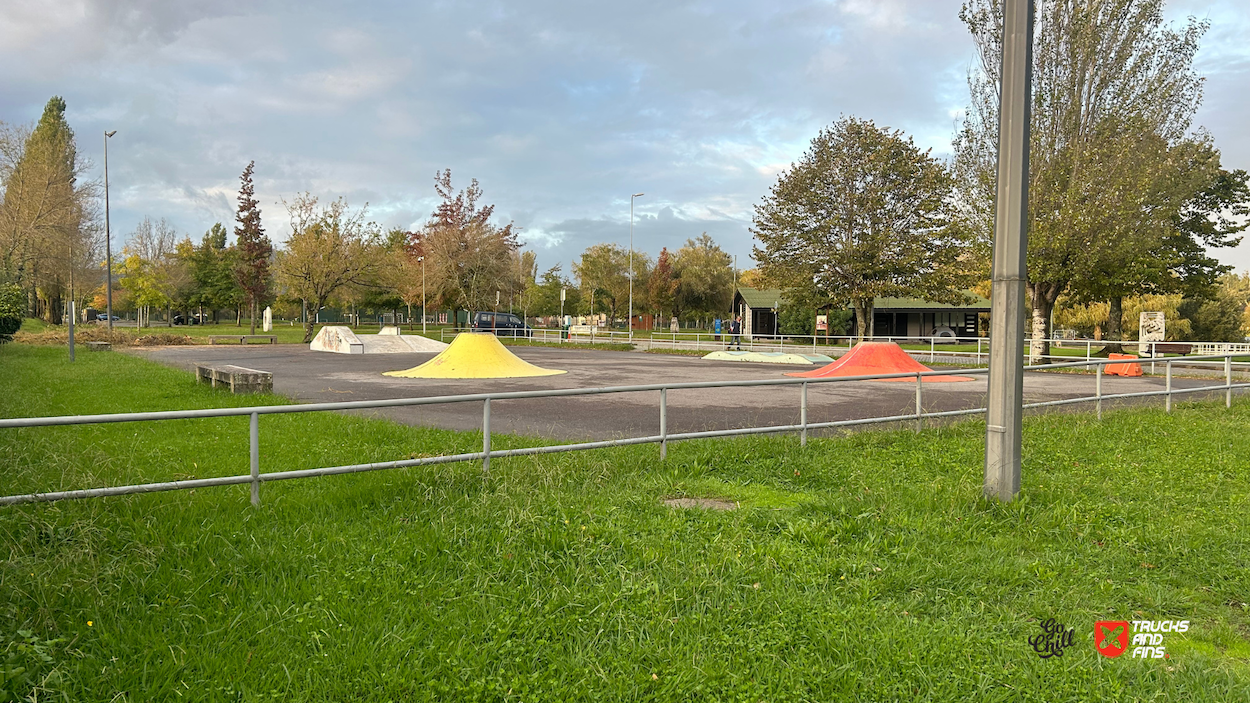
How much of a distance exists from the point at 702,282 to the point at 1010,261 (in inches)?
2589

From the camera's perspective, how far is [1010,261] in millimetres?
5734

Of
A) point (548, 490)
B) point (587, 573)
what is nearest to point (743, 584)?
point (587, 573)

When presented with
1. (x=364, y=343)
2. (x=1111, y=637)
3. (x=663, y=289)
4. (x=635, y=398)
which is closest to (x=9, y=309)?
(x=364, y=343)

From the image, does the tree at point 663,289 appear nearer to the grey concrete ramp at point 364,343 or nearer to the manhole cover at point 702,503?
the grey concrete ramp at point 364,343

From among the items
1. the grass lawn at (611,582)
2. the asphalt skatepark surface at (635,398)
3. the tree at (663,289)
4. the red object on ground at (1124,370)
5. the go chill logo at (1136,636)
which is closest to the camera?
the grass lawn at (611,582)

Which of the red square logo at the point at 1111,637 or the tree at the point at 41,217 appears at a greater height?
the tree at the point at 41,217

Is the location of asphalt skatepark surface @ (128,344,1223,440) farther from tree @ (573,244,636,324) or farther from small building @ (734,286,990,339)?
tree @ (573,244,636,324)

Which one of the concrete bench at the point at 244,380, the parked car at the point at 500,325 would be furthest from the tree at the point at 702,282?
the concrete bench at the point at 244,380

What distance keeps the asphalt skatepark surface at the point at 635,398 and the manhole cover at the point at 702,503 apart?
3151mm

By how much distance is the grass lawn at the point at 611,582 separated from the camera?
3111 millimetres

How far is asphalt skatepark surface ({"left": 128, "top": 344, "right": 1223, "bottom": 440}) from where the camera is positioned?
10.4 m

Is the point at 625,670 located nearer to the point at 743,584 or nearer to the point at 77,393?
the point at 743,584

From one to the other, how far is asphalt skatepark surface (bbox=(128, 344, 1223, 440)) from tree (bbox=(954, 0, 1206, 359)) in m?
6.92

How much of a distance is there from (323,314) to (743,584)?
10616 centimetres
